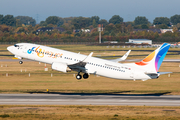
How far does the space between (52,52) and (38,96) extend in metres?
10.3

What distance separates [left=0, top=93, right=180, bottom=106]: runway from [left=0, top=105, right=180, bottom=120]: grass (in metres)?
3.88

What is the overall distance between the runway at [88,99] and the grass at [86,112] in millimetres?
3883

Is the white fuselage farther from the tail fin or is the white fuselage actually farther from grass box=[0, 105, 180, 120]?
grass box=[0, 105, 180, 120]

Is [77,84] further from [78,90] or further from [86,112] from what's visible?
[86,112]

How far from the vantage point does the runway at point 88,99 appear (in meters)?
57.4

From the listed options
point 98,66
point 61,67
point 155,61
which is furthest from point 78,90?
point 155,61

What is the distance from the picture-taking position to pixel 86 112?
49469 mm

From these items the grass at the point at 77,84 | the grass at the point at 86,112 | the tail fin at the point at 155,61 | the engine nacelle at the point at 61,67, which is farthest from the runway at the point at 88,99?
the tail fin at the point at 155,61

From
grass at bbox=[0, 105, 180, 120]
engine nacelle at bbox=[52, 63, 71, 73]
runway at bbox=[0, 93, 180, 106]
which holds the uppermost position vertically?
engine nacelle at bbox=[52, 63, 71, 73]

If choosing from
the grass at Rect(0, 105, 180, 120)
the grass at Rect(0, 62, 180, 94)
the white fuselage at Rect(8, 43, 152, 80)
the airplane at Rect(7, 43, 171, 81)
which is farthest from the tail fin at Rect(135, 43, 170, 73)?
the grass at Rect(0, 105, 180, 120)

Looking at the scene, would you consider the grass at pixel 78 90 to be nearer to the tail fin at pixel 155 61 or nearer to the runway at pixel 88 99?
the runway at pixel 88 99

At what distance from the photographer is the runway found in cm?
5744

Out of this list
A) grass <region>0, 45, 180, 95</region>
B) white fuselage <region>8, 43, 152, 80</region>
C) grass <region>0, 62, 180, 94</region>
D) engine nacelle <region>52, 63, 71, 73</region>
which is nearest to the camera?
Answer: engine nacelle <region>52, 63, 71, 73</region>

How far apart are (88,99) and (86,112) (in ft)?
40.1
